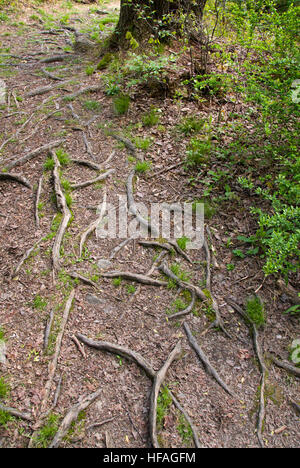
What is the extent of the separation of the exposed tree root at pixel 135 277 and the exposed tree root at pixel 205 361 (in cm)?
64

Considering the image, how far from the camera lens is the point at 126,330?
3.68m

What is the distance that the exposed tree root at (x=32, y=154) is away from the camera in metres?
5.49

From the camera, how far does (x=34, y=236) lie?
4535mm

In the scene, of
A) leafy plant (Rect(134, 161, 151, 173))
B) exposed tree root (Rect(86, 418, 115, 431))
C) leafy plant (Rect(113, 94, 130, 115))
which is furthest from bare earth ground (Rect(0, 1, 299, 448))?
leafy plant (Rect(113, 94, 130, 115))

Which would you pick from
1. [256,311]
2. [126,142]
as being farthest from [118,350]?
[126,142]

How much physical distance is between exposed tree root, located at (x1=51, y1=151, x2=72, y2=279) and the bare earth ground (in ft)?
0.29

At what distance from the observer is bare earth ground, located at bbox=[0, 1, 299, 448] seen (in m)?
3.03

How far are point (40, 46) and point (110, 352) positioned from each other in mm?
9630

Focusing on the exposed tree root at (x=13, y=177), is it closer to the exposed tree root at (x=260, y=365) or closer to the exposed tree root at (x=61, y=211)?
the exposed tree root at (x=61, y=211)

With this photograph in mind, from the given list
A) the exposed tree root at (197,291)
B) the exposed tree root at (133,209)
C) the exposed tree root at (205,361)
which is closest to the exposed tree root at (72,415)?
the exposed tree root at (205,361)

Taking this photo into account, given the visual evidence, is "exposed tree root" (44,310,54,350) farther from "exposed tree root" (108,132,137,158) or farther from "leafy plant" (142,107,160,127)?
"leafy plant" (142,107,160,127)

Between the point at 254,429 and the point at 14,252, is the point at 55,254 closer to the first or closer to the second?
the point at 14,252

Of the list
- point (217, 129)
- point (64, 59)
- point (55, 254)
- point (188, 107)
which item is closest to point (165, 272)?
point (55, 254)

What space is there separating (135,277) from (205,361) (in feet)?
4.25
